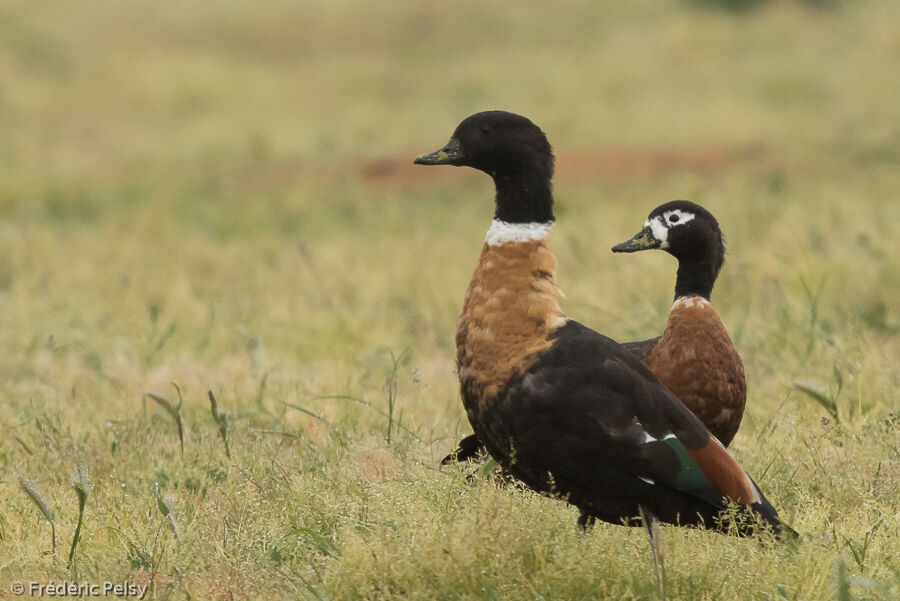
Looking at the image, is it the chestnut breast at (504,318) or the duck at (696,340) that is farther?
the duck at (696,340)

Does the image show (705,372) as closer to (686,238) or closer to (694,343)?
(694,343)

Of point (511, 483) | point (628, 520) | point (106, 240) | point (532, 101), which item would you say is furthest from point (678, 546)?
point (532, 101)

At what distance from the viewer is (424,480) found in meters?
3.88

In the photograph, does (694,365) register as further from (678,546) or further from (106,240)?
(106,240)

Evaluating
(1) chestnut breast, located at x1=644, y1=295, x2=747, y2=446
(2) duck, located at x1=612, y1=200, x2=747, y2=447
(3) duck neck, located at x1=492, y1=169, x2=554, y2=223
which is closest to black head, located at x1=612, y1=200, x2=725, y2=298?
(2) duck, located at x1=612, y1=200, x2=747, y2=447

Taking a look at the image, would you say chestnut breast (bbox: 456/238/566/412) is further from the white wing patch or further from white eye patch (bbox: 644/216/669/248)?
white eye patch (bbox: 644/216/669/248)

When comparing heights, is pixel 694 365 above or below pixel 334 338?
above

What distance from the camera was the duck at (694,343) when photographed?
12.8 ft

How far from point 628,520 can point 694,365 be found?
0.59m

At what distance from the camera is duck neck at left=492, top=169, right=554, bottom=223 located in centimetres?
380

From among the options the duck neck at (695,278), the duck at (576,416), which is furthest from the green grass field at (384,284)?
the duck neck at (695,278)

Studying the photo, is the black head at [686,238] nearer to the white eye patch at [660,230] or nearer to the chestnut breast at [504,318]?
the white eye patch at [660,230]

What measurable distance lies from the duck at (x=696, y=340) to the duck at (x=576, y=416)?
0.30 metres

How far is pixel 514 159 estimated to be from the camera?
3828 mm
